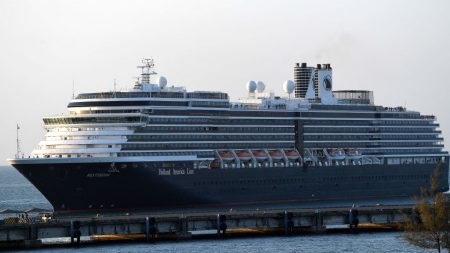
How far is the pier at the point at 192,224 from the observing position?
3691 inches

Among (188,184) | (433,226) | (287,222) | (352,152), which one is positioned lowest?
(433,226)

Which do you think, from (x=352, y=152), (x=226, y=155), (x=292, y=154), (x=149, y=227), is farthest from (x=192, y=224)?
(x=352, y=152)

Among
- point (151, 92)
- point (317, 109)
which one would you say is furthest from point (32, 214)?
point (317, 109)

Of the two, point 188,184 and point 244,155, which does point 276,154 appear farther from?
point 188,184

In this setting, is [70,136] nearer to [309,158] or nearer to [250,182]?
[250,182]

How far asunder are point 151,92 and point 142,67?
455 centimetres

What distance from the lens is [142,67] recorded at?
132 metres

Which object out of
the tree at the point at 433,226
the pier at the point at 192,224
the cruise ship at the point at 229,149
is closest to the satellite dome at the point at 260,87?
the cruise ship at the point at 229,149

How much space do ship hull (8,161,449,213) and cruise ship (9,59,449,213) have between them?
0.10 metres

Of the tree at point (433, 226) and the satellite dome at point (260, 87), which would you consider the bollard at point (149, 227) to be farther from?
the satellite dome at point (260, 87)

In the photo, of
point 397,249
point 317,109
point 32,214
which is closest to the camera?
point 397,249

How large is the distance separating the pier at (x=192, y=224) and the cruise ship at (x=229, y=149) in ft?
59.8

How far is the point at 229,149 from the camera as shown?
13388 centimetres

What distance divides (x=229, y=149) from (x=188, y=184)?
323 inches
